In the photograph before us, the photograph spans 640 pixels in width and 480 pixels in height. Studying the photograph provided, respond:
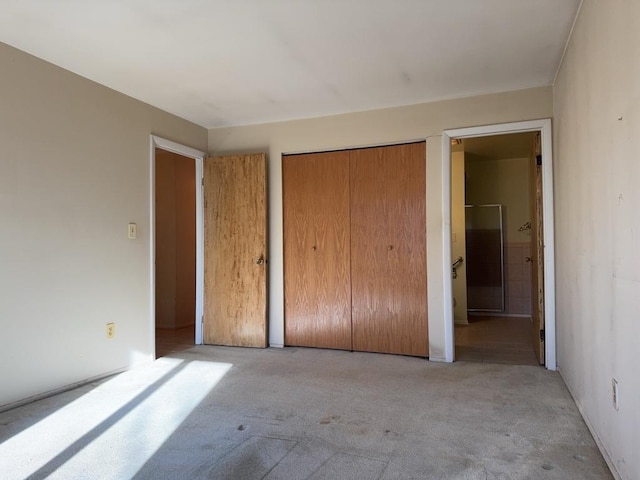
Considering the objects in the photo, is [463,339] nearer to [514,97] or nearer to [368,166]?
[368,166]

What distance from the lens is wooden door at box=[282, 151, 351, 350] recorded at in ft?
12.8

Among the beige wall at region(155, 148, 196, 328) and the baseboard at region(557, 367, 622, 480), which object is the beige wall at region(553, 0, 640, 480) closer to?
the baseboard at region(557, 367, 622, 480)

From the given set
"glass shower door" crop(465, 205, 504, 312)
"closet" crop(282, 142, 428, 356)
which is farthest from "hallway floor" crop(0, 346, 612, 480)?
"glass shower door" crop(465, 205, 504, 312)

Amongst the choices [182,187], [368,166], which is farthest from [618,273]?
[182,187]

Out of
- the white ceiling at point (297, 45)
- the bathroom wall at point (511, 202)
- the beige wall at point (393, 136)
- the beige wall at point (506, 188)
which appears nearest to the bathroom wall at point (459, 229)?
the bathroom wall at point (511, 202)

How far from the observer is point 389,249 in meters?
3.73

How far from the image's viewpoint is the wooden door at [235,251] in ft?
13.3

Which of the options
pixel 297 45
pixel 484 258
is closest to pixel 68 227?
pixel 297 45

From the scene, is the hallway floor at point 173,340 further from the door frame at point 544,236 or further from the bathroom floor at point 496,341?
the bathroom floor at point 496,341

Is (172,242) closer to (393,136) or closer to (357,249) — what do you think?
(357,249)

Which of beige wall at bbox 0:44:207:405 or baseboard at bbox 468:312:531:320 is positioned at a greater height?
beige wall at bbox 0:44:207:405

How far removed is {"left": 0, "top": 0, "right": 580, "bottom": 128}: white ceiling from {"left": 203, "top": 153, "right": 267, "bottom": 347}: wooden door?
777mm

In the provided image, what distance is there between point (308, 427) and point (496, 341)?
2.76m

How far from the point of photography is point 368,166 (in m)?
3.82
